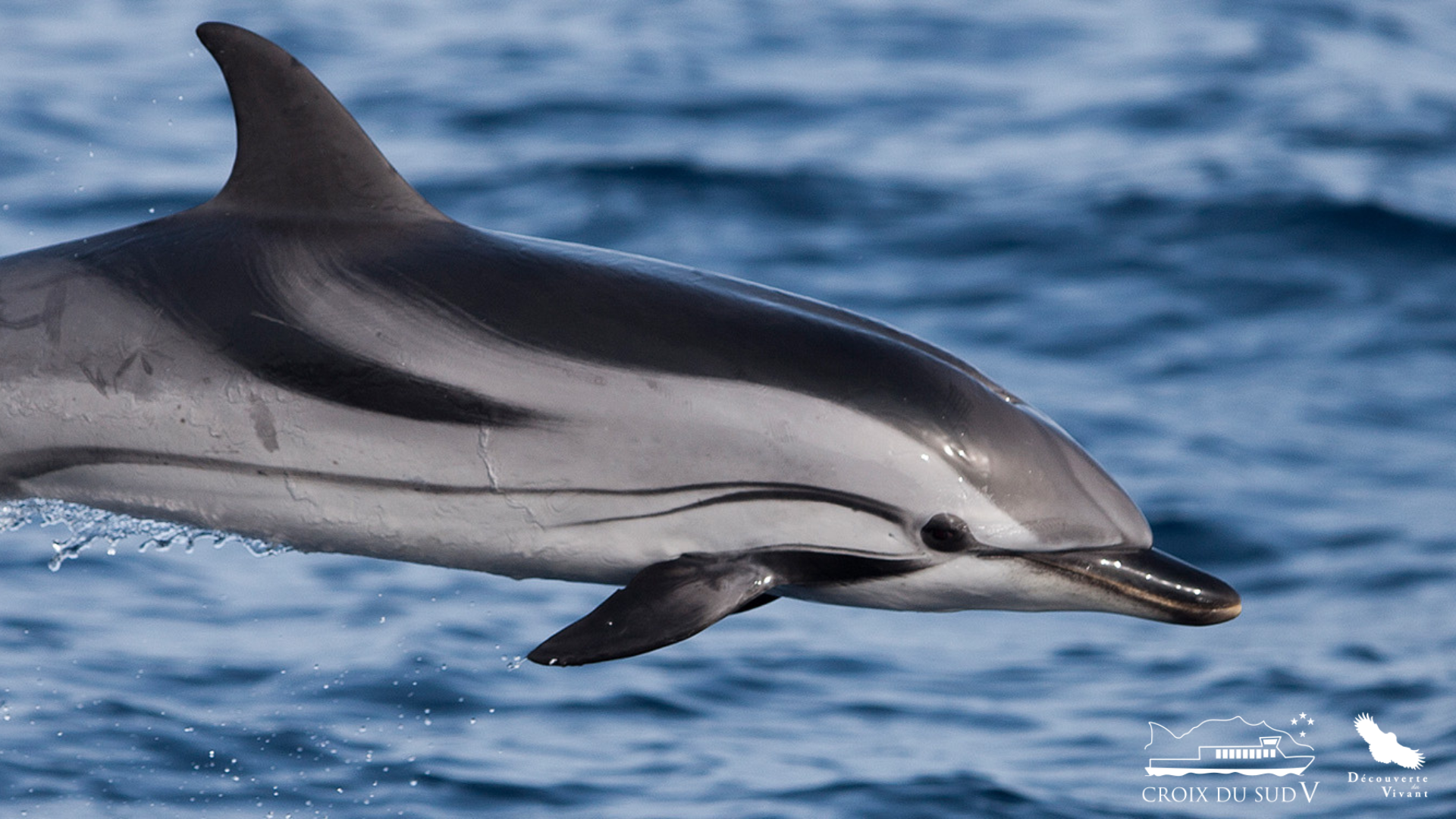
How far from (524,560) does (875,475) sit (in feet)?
2.95

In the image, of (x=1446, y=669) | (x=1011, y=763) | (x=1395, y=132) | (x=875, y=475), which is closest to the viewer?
(x=875, y=475)

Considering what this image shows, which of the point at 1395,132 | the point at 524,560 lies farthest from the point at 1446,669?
the point at 1395,132

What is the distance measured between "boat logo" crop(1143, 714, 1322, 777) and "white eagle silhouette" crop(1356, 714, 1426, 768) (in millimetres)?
203

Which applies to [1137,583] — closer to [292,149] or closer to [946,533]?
[946,533]

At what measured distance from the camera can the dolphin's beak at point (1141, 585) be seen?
14.4 feet

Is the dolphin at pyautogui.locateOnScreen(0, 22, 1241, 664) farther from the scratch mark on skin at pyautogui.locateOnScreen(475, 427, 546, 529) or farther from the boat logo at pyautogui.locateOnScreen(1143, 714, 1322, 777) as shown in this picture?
the boat logo at pyautogui.locateOnScreen(1143, 714, 1322, 777)

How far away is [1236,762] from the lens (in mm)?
6590

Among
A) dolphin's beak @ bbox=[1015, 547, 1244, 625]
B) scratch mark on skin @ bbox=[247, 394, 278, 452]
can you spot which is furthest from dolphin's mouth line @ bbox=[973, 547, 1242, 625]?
scratch mark on skin @ bbox=[247, 394, 278, 452]

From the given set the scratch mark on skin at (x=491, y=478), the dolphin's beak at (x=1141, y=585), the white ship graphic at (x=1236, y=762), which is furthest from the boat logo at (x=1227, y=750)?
the scratch mark on skin at (x=491, y=478)

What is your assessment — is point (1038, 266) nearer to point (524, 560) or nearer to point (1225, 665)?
point (1225, 665)

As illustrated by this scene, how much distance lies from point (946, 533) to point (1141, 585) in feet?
1.65

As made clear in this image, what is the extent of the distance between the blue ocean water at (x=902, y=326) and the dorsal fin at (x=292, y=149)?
220 cm

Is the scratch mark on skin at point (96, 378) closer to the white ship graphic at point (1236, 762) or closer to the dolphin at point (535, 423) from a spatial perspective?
the dolphin at point (535, 423)

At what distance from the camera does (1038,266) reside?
11609mm
